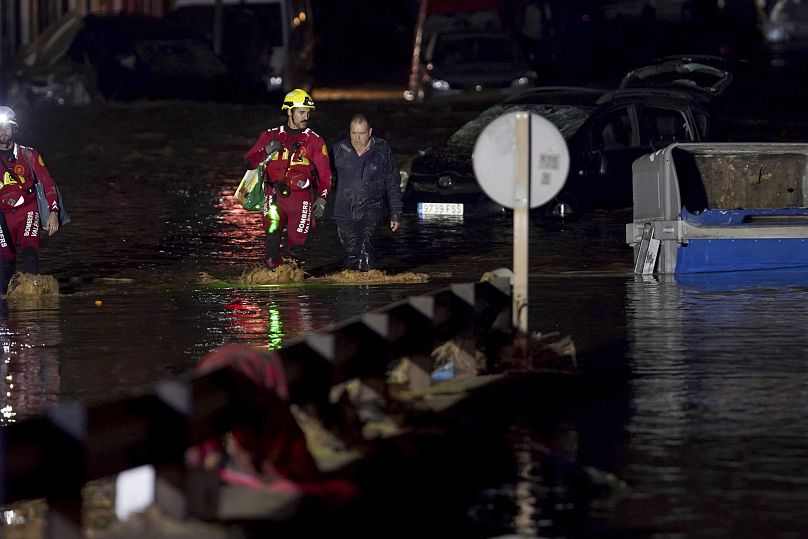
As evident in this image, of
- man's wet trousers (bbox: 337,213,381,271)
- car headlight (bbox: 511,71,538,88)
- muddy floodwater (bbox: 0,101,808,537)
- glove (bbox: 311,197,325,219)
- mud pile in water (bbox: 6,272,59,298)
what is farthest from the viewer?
car headlight (bbox: 511,71,538,88)

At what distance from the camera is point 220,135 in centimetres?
3494

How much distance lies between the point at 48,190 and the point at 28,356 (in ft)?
14.2

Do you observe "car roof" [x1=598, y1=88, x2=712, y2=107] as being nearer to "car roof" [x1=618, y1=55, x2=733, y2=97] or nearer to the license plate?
"car roof" [x1=618, y1=55, x2=733, y2=97]

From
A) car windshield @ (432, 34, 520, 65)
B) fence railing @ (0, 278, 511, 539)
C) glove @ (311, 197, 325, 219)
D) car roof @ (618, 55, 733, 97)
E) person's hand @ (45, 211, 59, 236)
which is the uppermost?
A: car windshield @ (432, 34, 520, 65)

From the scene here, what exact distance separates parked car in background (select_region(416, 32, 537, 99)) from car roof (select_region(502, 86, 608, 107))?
989cm

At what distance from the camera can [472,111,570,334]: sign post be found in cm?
1120

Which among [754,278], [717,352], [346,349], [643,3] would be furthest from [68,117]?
[346,349]

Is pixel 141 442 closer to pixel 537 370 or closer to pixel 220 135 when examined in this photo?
pixel 537 370

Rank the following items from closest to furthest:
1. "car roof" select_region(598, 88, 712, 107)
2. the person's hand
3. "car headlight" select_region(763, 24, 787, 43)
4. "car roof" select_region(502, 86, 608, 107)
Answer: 1. the person's hand
2. "car roof" select_region(598, 88, 712, 107)
3. "car roof" select_region(502, 86, 608, 107)
4. "car headlight" select_region(763, 24, 787, 43)

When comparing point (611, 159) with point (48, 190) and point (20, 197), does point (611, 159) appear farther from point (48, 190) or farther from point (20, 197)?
point (20, 197)

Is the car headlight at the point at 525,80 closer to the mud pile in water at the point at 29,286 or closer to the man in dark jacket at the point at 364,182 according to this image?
the man in dark jacket at the point at 364,182

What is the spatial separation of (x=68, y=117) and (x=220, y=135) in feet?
12.5

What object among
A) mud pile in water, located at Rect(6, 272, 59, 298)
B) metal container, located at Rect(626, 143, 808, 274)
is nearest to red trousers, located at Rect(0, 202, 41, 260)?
mud pile in water, located at Rect(6, 272, 59, 298)

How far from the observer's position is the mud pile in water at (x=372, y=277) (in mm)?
18094
